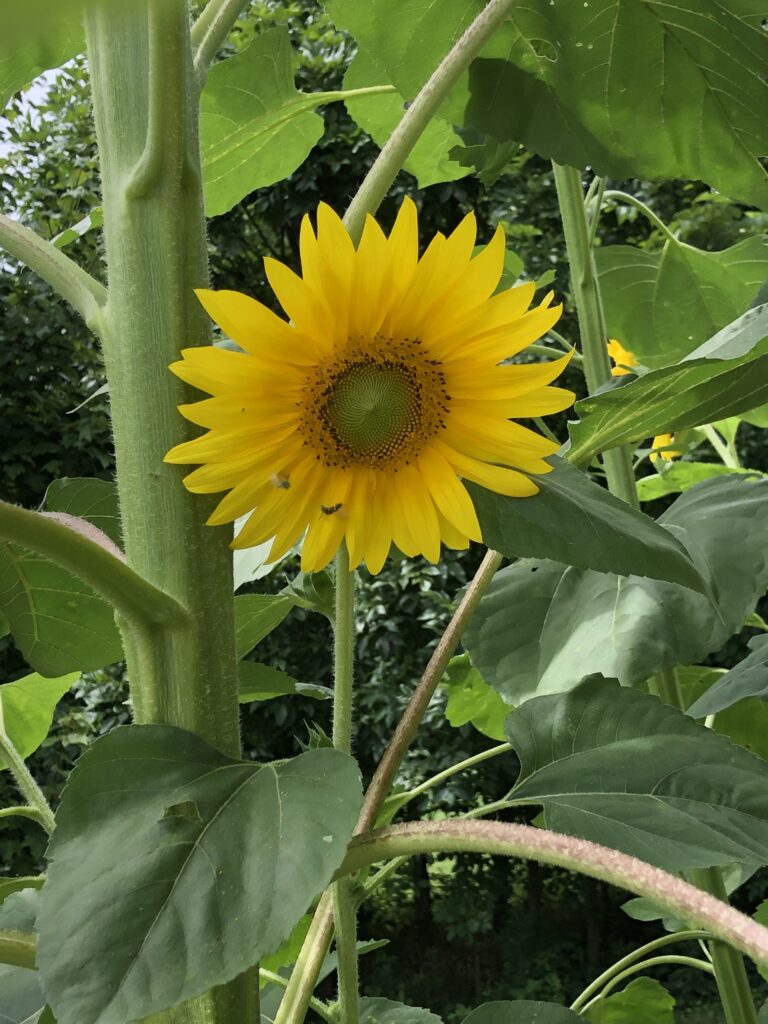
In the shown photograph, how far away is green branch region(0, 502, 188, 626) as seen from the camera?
Answer: 12.7 inches

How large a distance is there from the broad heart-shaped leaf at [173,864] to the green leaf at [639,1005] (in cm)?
84

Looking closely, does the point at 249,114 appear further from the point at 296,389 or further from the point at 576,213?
the point at 296,389

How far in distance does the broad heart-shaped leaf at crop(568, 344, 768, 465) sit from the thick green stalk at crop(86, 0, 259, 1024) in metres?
0.18

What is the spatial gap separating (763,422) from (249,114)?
2.14 ft

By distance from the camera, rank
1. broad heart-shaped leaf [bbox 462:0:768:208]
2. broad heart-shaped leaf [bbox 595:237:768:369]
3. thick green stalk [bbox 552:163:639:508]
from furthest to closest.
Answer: broad heart-shaped leaf [bbox 595:237:768:369] → thick green stalk [bbox 552:163:639:508] → broad heart-shaped leaf [bbox 462:0:768:208]

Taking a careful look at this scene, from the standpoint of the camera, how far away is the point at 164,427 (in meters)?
0.37

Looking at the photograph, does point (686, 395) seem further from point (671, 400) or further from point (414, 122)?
point (414, 122)

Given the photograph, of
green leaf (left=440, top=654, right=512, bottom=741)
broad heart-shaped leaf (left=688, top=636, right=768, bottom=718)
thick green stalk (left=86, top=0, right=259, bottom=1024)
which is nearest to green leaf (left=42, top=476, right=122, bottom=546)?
thick green stalk (left=86, top=0, right=259, bottom=1024)

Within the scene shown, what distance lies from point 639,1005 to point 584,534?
826 millimetres

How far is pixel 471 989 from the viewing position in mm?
3957

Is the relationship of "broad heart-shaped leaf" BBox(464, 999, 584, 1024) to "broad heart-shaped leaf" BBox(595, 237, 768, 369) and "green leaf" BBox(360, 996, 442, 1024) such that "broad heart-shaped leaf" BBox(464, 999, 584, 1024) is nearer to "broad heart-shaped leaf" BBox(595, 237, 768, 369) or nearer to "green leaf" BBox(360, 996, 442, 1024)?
"green leaf" BBox(360, 996, 442, 1024)

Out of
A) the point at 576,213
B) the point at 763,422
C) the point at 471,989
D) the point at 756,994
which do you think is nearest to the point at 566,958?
the point at 471,989

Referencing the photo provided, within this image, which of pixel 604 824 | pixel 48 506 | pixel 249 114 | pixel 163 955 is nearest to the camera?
pixel 163 955

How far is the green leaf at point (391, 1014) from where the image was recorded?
0.77 metres
